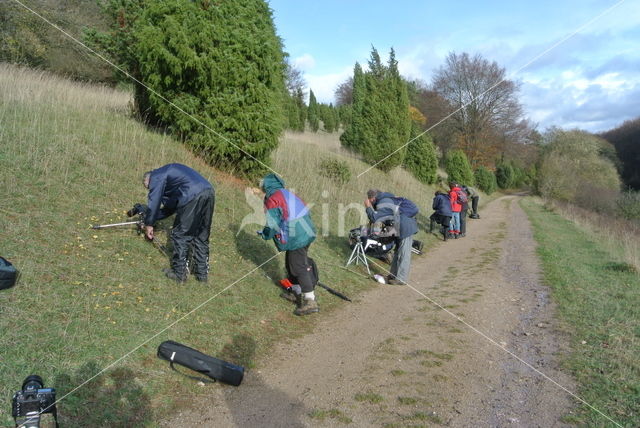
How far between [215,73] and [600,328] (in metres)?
8.63

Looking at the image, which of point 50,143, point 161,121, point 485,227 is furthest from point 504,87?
point 50,143

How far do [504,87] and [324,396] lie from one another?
1934 inches

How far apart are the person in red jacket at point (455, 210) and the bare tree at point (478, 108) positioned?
115ft

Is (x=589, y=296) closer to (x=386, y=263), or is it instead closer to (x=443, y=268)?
(x=443, y=268)

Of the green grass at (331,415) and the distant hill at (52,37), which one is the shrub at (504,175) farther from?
the green grass at (331,415)

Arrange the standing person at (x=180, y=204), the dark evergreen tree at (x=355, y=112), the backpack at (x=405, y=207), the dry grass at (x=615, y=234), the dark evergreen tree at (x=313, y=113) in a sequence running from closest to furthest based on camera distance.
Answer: the standing person at (x=180, y=204)
the backpack at (x=405, y=207)
the dry grass at (x=615, y=234)
the dark evergreen tree at (x=355, y=112)
the dark evergreen tree at (x=313, y=113)

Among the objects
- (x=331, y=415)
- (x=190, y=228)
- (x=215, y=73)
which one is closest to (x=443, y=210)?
(x=215, y=73)

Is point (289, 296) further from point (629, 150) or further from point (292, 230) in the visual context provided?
point (629, 150)

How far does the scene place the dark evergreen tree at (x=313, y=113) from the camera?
4626 cm

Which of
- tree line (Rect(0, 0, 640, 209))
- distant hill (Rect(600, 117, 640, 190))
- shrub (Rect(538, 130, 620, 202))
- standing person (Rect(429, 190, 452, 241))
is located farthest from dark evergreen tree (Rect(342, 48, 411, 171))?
distant hill (Rect(600, 117, 640, 190))

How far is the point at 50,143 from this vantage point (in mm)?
7879

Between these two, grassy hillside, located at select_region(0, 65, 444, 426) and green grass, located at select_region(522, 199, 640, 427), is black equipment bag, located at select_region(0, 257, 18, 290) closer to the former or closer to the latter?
grassy hillside, located at select_region(0, 65, 444, 426)

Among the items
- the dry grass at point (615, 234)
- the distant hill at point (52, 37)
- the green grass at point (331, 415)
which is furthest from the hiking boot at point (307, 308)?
the distant hill at point (52, 37)

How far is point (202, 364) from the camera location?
445 centimetres
